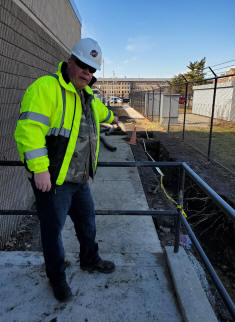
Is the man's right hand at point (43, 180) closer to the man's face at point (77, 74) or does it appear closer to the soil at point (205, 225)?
the man's face at point (77, 74)

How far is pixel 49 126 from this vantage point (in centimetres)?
168

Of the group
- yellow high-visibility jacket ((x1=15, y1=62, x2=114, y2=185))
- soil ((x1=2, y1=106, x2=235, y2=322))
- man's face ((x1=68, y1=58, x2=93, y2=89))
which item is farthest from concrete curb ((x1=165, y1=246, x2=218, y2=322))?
man's face ((x1=68, y1=58, x2=93, y2=89))

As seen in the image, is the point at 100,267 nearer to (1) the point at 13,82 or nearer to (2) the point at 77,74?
(2) the point at 77,74

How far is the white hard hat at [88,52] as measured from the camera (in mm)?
1774

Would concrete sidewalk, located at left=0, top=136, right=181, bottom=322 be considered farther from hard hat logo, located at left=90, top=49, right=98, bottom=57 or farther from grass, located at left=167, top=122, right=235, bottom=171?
grass, located at left=167, top=122, right=235, bottom=171

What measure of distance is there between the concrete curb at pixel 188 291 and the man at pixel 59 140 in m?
0.88

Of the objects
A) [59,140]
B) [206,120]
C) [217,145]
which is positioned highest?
[59,140]

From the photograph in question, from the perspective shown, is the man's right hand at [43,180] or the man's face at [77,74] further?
the man's face at [77,74]

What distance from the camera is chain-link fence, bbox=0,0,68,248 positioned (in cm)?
313

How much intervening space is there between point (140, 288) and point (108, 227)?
182cm

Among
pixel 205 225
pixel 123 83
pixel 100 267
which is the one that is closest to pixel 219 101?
pixel 205 225

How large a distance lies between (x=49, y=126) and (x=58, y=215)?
0.66 m

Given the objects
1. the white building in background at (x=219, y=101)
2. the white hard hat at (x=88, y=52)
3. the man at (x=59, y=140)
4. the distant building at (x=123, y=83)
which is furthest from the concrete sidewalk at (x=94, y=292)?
the distant building at (x=123, y=83)

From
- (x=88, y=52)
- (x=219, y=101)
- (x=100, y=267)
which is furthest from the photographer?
(x=219, y=101)
